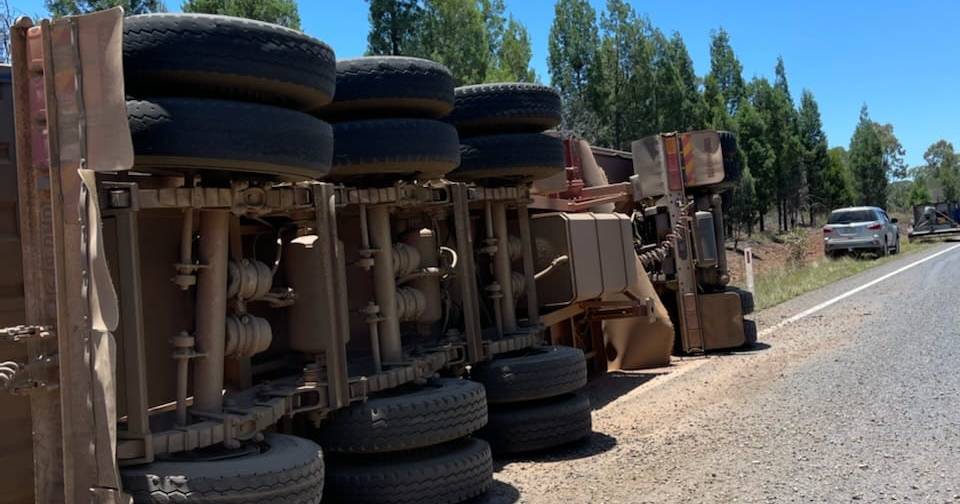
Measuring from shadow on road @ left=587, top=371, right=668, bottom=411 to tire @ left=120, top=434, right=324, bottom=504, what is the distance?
4.20 metres

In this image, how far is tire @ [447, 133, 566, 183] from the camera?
20.4ft

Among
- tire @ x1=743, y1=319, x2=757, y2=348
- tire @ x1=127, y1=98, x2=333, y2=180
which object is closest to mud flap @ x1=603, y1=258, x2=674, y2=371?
tire @ x1=743, y1=319, x2=757, y2=348

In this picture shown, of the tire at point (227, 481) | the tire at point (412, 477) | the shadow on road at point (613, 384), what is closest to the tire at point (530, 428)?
the tire at point (412, 477)

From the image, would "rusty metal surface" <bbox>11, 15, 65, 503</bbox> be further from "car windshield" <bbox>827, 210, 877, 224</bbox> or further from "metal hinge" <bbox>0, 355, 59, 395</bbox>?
"car windshield" <bbox>827, 210, 877, 224</bbox>

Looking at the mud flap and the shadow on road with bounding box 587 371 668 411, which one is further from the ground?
the mud flap

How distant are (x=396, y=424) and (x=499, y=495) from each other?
2.84 ft

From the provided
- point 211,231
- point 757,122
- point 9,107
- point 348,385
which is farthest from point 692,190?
point 757,122

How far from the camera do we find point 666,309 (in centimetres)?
1030

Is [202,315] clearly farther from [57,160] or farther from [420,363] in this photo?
[420,363]

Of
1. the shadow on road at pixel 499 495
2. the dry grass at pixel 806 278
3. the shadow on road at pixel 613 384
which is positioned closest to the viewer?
the shadow on road at pixel 499 495

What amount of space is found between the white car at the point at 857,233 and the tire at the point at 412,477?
24361mm

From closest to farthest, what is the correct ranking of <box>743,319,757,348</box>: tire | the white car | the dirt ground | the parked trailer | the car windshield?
<box>743,319,757,348</box>: tire → the white car → the car windshield → the dirt ground → the parked trailer

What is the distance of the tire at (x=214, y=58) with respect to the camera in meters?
3.45

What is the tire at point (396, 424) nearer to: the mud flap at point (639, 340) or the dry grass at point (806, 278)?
the mud flap at point (639, 340)
